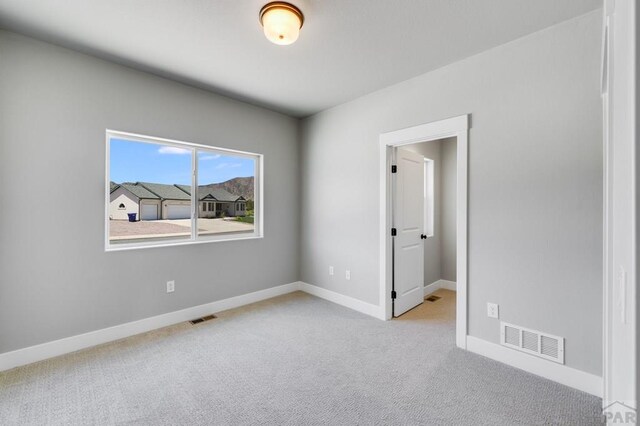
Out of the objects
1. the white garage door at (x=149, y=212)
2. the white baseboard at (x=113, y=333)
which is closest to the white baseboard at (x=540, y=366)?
the white baseboard at (x=113, y=333)

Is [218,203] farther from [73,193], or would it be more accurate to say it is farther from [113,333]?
[113,333]

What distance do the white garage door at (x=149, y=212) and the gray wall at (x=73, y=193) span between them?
360 mm

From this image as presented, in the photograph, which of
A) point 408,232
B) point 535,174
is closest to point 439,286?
point 408,232

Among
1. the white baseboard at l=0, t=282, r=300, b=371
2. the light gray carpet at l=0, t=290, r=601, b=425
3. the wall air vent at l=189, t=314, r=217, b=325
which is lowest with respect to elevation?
the light gray carpet at l=0, t=290, r=601, b=425

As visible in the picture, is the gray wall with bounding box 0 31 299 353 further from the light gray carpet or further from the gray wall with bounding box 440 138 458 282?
the gray wall with bounding box 440 138 458 282

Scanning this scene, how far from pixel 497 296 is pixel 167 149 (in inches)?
142

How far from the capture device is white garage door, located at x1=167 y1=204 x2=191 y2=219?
3.32 meters

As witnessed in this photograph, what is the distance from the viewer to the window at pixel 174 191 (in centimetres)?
295

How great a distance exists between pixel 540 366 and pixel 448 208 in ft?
8.80

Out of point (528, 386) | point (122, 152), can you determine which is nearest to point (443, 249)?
point (528, 386)

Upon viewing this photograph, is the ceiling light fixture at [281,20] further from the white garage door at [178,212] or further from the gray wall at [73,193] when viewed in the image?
the white garage door at [178,212]

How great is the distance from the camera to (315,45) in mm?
2475

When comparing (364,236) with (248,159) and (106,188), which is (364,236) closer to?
(248,159)

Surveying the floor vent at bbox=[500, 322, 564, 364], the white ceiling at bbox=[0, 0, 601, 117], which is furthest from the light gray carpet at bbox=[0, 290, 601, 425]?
the white ceiling at bbox=[0, 0, 601, 117]
